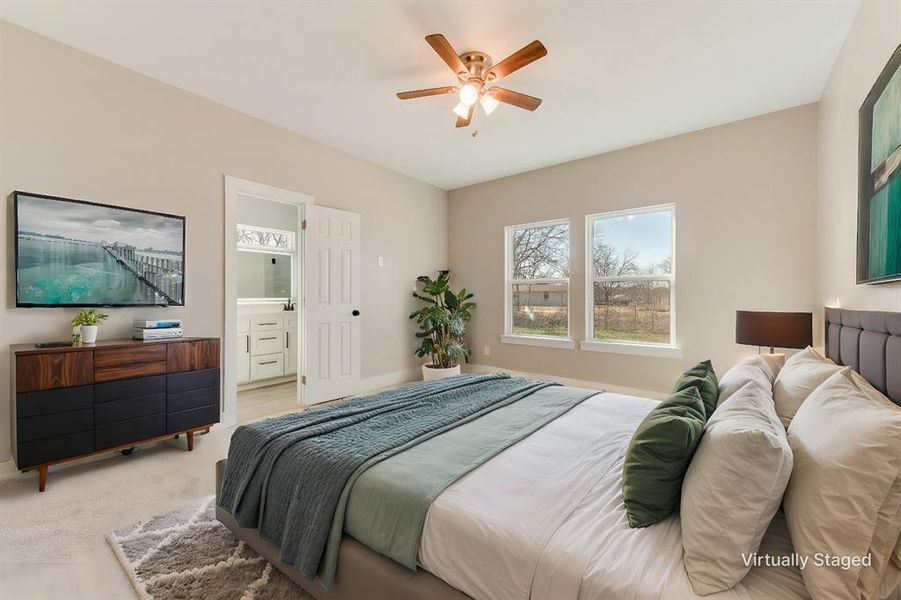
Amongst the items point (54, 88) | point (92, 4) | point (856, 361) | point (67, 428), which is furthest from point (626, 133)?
point (67, 428)

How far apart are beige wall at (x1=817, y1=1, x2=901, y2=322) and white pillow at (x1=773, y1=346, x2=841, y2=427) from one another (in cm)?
34

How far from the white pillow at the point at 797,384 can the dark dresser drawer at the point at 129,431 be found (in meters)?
3.51

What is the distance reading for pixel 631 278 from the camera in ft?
14.1

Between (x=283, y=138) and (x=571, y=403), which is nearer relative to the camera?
(x=571, y=403)

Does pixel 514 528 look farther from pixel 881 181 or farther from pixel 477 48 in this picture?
pixel 477 48

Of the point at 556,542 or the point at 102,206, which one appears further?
the point at 102,206

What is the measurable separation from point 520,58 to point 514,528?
7.85ft

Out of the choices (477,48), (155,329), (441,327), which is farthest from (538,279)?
(155,329)

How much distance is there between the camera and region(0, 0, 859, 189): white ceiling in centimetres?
229

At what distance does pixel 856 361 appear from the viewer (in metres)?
1.74

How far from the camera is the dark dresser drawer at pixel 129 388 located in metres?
2.46

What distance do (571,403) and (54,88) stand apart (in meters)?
3.87

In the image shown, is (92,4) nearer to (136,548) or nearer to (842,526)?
(136,548)

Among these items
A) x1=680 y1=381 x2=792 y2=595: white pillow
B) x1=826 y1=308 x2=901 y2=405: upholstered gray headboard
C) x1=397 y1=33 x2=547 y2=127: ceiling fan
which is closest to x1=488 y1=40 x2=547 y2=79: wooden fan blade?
x1=397 y1=33 x2=547 y2=127: ceiling fan
